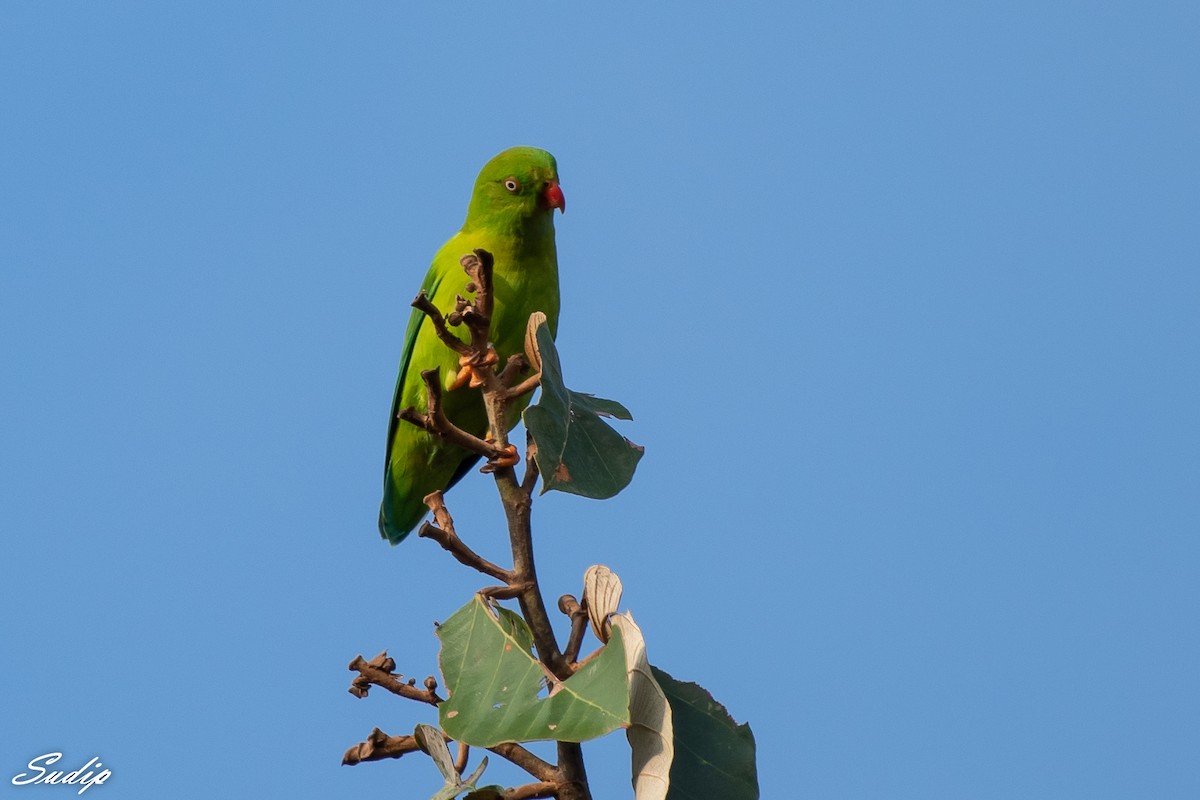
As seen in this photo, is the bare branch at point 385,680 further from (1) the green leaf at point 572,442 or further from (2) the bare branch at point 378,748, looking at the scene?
(1) the green leaf at point 572,442

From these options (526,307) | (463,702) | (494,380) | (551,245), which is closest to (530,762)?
(463,702)

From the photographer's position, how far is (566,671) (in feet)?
6.81

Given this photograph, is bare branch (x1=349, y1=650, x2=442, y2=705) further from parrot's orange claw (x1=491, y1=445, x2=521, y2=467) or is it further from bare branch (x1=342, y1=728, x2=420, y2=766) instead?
parrot's orange claw (x1=491, y1=445, x2=521, y2=467)

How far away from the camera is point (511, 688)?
2014 millimetres

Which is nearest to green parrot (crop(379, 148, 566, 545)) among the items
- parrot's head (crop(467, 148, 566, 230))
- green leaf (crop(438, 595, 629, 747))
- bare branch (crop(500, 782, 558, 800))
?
parrot's head (crop(467, 148, 566, 230))

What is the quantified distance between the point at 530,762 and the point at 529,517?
45cm

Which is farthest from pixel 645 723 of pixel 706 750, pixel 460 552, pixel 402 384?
pixel 402 384

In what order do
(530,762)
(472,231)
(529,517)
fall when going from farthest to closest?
(472,231) < (529,517) < (530,762)

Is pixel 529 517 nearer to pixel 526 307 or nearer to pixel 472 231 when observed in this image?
pixel 526 307

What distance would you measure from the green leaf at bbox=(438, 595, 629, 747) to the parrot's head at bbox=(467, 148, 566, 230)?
260 cm


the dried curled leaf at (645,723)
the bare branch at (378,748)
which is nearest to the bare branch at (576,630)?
the dried curled leaf at (645,723)

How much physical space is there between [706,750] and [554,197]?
2.82 metres

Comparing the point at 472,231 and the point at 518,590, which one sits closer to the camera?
the point at 518,590

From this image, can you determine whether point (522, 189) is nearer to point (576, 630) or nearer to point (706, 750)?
point (576, 630)
